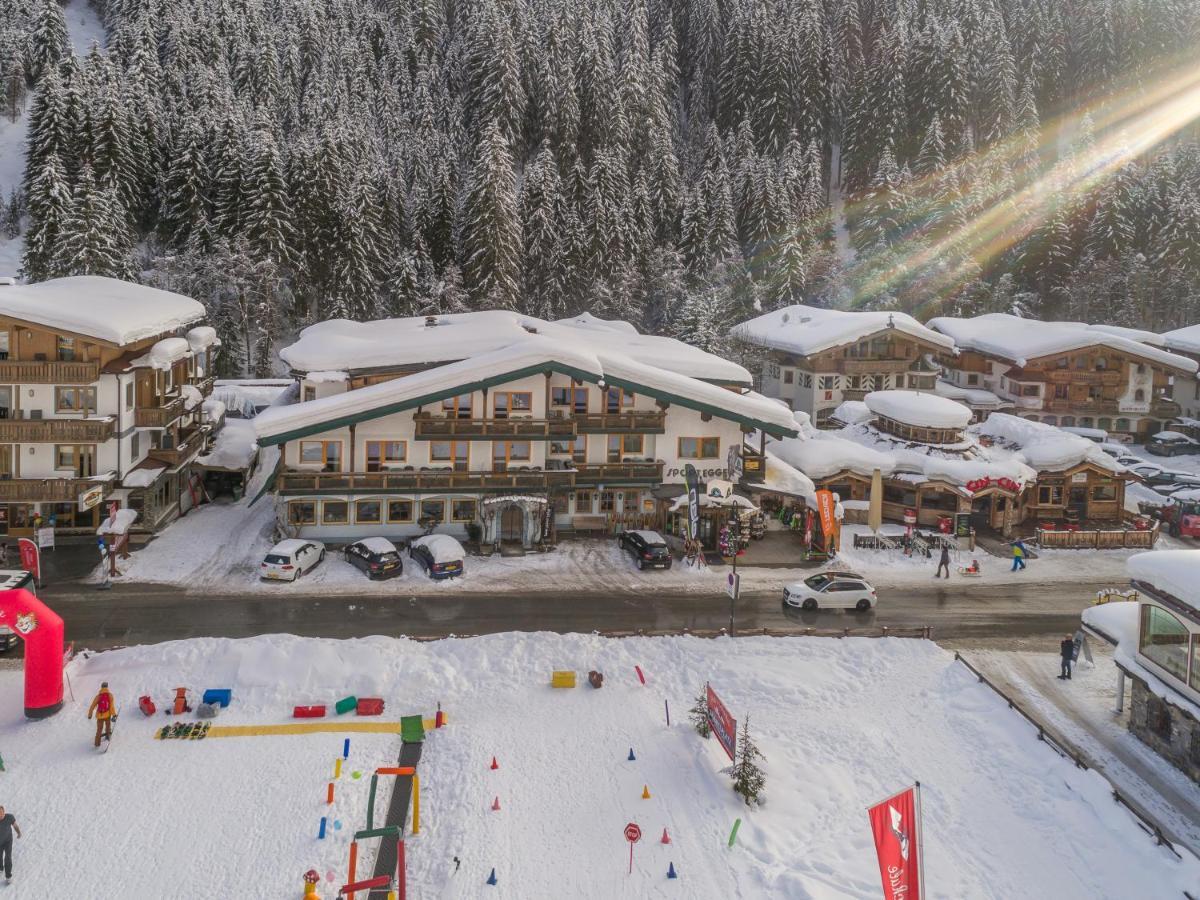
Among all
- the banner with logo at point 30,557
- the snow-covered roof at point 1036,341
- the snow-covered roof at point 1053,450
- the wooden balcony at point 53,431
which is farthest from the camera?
the snow-covered roof at point 1036,341

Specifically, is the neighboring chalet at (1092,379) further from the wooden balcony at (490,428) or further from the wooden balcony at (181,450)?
the wooden balcony at (181,450)

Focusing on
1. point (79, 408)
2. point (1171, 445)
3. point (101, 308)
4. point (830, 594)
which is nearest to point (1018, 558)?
point (830, 594)

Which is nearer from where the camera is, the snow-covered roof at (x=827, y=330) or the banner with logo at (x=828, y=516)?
the banner with logo at (x=828, y=516)

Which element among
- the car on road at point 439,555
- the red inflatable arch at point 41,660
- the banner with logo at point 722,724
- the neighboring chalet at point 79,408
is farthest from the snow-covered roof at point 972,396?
the red inflatable arch at point 41,660

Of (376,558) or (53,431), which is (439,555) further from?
(53,431)

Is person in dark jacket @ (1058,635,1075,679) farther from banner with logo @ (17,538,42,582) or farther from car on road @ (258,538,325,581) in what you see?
banner with logo @ (17,538,42,582)

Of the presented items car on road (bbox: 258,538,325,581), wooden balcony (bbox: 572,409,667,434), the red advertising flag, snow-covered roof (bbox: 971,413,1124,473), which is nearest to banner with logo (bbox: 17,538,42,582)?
car on road (bbox: 258,538,325,581)

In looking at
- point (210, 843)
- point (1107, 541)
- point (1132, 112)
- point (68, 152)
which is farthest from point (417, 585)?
point (1132, 112)

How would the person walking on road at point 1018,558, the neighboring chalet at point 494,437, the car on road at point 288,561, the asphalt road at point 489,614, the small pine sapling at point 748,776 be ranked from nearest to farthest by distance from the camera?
the small pine sapling at point 748,776 < the asphalt road at point 489,614 < the car on road at point 288,561 < the neighboring chalet at point 494,437 < the person walking on road at point 1018,558

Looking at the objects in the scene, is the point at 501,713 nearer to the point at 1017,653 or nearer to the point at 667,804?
the point at 667,804
